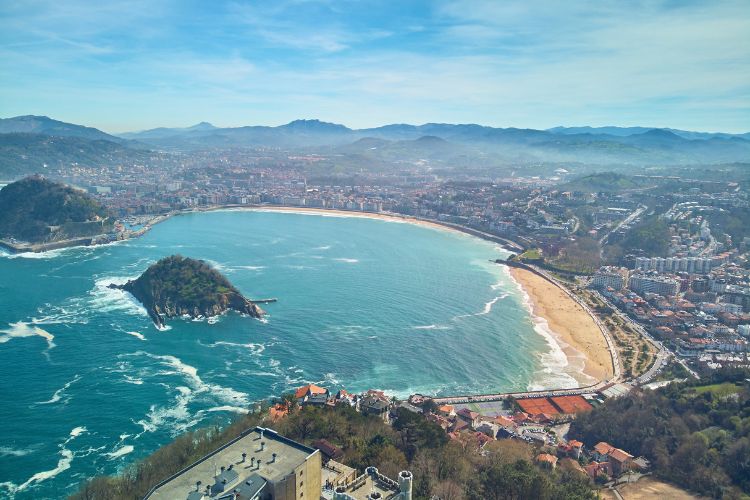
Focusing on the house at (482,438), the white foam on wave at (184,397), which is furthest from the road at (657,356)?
the white foam on wave at (184,397)

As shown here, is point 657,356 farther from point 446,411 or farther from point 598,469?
point 446,411

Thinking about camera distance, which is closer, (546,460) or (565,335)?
(546,460)

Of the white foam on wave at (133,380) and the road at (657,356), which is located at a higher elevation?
the white foam on wave at (133,380)

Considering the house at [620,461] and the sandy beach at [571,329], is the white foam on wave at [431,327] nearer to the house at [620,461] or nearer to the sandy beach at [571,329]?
the sandy beach at [571,329]

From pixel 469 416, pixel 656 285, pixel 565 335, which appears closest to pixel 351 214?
pixel 656 285

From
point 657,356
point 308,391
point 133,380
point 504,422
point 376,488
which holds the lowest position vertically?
point 657,356

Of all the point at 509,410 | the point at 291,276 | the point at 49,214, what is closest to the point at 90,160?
the point at 49,214

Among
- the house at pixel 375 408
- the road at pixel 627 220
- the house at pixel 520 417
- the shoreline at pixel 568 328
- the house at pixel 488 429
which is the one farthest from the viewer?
the road at pixel 627 220

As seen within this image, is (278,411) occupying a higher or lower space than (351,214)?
lower
